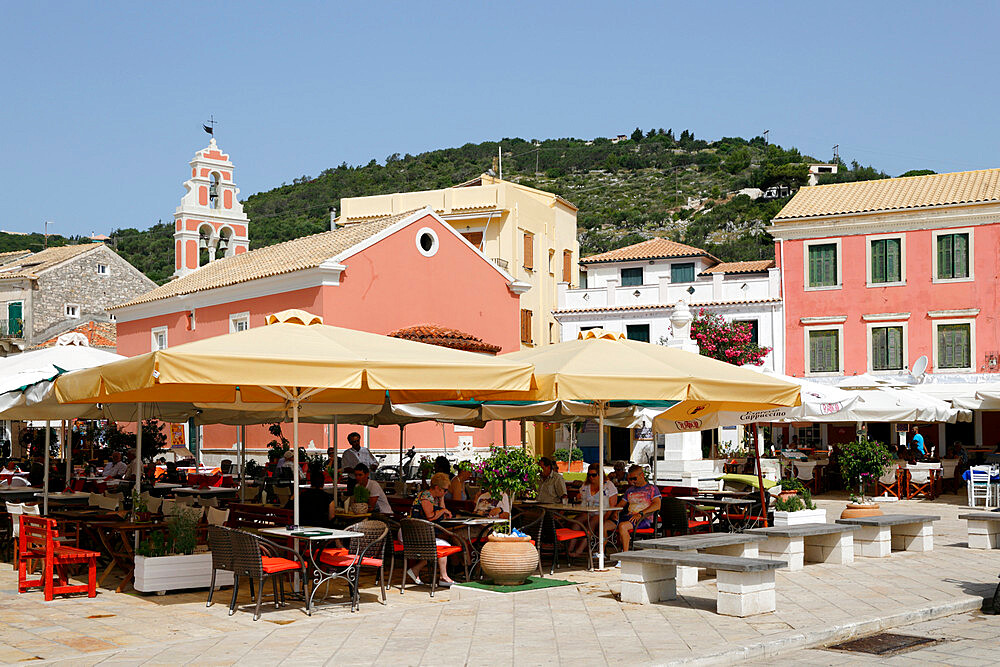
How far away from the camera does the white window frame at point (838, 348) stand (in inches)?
1296

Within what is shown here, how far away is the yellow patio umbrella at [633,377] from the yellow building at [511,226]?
24294 millimetres

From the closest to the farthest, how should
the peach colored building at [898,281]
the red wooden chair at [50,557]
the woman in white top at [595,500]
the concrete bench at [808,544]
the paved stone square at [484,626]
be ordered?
the paved stone square at [484,626] → the red wooden chair at [50,557] → the concrete bench at [808,544] → the woman in white top at [595,500] → the peach colored building at [898,281]

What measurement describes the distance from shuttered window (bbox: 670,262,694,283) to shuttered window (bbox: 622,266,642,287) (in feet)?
5.34

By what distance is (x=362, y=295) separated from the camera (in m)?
26.9

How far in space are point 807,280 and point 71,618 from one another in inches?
1119

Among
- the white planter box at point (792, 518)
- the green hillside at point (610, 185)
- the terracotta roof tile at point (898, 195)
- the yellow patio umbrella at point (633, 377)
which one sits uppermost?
the green hillside at point (610, 185)

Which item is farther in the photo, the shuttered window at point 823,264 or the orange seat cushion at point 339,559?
the shuttered window at point 823,264

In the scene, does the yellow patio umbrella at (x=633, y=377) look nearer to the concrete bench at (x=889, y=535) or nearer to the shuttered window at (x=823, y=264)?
the concrete bench at (x=889, y=535)

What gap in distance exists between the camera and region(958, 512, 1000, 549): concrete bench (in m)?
13.8

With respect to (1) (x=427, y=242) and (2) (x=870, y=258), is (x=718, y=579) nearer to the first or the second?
(1) (x=427, y=242)

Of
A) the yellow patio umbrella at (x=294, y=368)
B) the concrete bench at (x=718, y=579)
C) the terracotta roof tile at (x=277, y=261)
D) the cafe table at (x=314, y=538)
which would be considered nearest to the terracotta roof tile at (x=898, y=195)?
the terracotta roof tile at (x=277, y=261)

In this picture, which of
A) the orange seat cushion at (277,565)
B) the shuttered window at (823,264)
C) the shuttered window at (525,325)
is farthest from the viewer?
the shuttered window at (525,325)

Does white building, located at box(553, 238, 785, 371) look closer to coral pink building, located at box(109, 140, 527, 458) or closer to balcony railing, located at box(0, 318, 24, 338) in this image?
coral pink building, located at box(109, 140, 527, 458)

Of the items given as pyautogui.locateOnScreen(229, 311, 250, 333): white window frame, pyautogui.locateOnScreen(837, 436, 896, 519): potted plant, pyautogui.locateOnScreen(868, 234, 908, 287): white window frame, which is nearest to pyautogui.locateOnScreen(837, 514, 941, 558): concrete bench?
pyautogui.locateOnScreen(837, 436, 896, 519): potted plant
